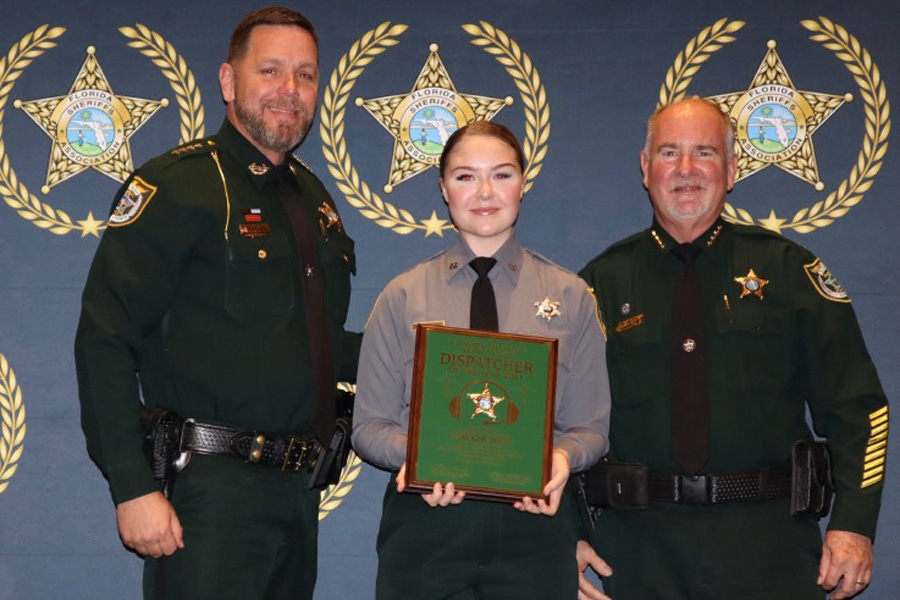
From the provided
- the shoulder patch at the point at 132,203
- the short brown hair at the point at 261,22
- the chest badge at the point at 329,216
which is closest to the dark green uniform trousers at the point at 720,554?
the chest badge at the point at 329,216

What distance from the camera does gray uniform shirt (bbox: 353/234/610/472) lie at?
2982mm

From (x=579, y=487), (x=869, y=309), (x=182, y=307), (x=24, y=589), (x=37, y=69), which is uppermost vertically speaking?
(x=37, y=69)

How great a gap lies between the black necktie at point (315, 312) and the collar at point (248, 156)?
2.5 inches

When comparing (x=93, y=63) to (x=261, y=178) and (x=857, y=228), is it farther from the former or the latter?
(x=857, y=228)

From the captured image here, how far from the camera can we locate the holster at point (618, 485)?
323cm

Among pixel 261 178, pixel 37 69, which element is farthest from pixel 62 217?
pixel 261 178

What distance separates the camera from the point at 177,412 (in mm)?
3098

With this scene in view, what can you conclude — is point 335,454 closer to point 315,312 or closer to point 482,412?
point 315,312

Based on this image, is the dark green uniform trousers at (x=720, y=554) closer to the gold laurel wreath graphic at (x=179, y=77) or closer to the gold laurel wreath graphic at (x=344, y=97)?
the gold laurel wreath graphic at (x=344, y=97)

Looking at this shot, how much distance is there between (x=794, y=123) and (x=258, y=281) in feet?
7.48

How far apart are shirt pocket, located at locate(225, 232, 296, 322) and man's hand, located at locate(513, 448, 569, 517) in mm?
1020

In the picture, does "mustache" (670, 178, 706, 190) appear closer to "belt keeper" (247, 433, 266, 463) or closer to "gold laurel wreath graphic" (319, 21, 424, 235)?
"gold laurel wreath graphic" (319, 21, 424, 235)

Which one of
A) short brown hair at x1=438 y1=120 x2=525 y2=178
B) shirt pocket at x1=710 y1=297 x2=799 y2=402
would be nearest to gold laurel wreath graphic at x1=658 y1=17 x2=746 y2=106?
shirt pocket at x1=710 y1=297 x2=799 y2=402

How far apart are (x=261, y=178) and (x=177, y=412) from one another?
2.76 feet
